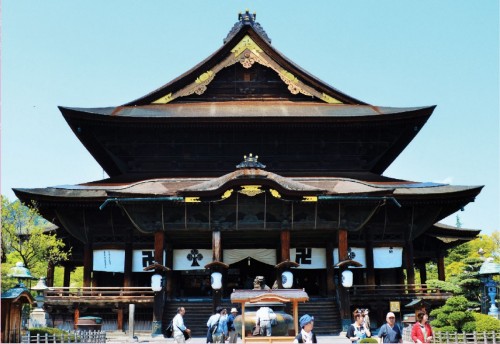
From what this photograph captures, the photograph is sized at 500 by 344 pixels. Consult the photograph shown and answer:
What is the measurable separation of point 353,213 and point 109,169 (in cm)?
1994

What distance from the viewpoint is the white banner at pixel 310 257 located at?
2762cm


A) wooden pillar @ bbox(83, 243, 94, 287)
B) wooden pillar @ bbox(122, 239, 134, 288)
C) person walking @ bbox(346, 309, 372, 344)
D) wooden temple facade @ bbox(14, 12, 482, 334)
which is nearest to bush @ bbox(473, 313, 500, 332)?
wooden temple facade @ bbox(14, 12, 482, 334)

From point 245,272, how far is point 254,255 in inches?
104

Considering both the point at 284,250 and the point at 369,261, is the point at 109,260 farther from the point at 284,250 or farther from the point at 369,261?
the point at 369,261

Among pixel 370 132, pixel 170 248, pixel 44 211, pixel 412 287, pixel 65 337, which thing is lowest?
pixel 65 337

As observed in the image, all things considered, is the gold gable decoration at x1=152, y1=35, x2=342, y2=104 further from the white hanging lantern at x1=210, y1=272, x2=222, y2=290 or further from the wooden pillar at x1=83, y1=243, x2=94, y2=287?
the white hanging lantern at x1=210, y1=272, x2=222, y2=290

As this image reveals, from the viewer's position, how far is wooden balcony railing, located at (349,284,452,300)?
25.5 meters

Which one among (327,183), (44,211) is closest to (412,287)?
(327,183)

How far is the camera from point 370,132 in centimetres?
3092

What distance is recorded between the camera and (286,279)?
23.6 m

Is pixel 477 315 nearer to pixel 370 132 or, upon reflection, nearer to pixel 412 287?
pixel 412 287

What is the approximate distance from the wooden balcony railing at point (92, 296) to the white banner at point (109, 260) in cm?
198

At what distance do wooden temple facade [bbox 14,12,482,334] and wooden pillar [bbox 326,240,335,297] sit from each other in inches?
4.2

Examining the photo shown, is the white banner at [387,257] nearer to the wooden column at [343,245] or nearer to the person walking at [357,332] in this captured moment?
the wooden column at [343,245]
